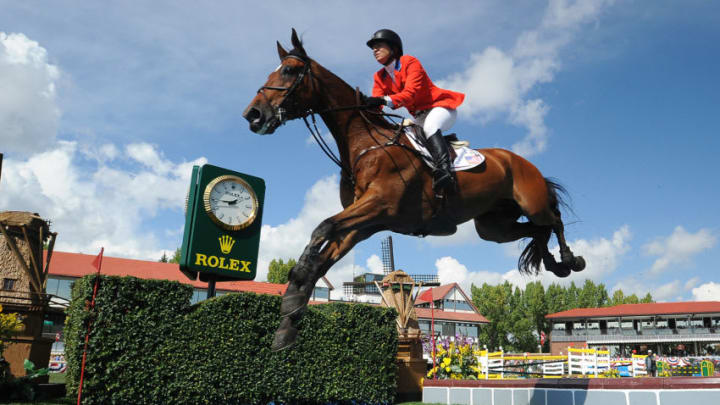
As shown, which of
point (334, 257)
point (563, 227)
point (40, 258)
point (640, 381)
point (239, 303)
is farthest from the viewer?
point (40, 258)

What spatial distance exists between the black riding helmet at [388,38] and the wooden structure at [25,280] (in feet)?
41.6

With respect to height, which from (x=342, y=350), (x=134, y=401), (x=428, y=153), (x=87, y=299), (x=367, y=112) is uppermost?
(x=367, y=112)

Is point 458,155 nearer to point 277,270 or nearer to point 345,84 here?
point 345,84

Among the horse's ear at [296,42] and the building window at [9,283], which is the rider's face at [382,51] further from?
the building window at [9,283]

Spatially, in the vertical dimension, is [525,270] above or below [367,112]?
below

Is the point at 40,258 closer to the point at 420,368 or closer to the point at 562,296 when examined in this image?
the point at 420,368

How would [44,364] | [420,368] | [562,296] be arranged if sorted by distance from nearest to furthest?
[44,364] < [420,368] < [562,296]

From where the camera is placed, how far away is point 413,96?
3.87m

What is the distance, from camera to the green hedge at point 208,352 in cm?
1077

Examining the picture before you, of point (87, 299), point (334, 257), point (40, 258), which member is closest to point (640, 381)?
point (334, 257)

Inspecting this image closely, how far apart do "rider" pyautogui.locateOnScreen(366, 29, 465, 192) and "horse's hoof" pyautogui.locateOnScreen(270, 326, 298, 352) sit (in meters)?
1.54

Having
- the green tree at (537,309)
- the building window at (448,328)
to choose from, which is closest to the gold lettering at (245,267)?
the building window at (448,328)

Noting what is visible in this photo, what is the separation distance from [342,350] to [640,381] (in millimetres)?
8924

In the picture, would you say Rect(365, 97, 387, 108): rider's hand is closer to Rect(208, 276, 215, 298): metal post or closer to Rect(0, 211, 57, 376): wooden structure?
Rect(208, 276, 215, 298): metal post
